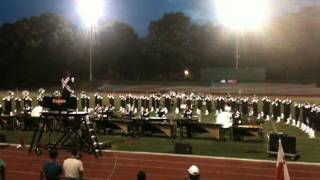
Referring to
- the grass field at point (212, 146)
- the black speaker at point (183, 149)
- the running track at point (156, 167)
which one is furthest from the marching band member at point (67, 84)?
the black speaker at point (183, 149)

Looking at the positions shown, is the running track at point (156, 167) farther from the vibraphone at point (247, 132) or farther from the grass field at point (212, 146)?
the vibraphone at point (247, 132)

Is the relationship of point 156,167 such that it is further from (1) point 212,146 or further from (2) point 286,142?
(1) point 212,146

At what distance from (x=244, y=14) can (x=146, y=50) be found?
21392 millimetres

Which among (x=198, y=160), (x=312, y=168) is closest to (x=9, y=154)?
(x=198, y=160)

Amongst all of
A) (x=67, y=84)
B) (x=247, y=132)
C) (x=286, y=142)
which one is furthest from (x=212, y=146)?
(x=67, y=84)

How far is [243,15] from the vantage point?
2238 inches

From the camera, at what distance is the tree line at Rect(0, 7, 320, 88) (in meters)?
68.4

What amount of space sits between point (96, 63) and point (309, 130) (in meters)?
55.7

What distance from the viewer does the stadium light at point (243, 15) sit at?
2160 inches

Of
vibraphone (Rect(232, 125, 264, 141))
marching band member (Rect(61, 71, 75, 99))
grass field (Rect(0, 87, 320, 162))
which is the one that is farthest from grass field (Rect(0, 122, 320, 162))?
marching band member (Rect(61, 71, 75, 99))

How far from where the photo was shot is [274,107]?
27.1m

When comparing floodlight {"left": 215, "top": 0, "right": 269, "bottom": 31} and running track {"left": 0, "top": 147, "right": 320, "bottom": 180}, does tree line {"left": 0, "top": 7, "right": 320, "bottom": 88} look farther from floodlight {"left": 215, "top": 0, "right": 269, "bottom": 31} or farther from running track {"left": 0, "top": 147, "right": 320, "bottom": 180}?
running track {"left": 0, "top": 147, "right": 320, "bottom": 180}

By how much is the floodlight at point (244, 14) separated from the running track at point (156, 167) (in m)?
40.6

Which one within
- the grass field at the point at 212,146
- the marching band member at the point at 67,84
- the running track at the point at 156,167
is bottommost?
the running track at the point at 156,167
